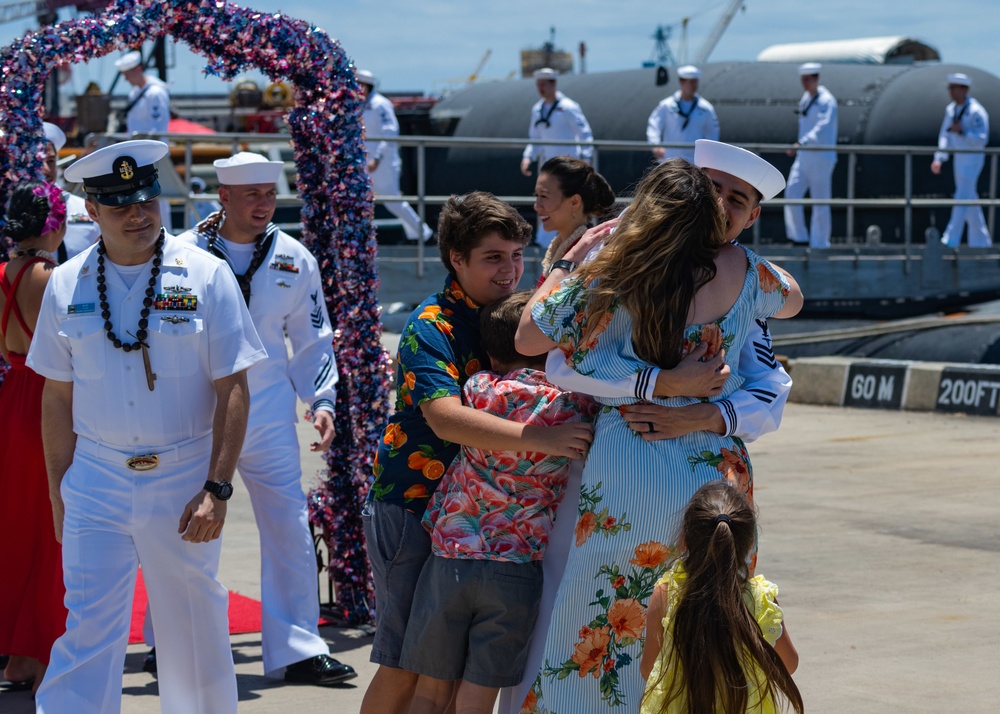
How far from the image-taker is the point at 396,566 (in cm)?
384

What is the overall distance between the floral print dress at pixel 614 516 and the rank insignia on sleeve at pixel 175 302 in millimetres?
1270

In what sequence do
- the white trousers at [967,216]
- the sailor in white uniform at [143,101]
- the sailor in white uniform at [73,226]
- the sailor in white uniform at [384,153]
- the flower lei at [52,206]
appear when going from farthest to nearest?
the white trousers at [967,216] < the sailor in white uniform at [384,153] < the sailor in white uniform at [143,101] < the sailor in white uniform at [73,226] < the flower lei at [52,206]

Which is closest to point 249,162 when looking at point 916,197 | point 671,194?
point 671,194

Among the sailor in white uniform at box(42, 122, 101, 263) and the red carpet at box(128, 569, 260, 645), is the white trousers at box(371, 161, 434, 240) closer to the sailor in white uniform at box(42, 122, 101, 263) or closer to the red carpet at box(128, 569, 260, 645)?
the sailor in white uniform at box(42, 122, 101, 263)

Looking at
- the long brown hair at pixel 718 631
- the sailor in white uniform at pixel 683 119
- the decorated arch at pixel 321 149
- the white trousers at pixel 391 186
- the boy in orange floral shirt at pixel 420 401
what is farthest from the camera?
the sailor in white uniform at pixel 683 119

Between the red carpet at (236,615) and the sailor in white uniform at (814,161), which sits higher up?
the sailor in white uniform at (814,161)

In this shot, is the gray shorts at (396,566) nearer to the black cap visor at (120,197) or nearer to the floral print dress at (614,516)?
the floral print dress at (614,516)

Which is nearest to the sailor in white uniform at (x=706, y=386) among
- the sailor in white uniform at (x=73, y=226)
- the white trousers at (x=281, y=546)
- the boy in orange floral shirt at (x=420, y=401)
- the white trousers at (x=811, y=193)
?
the boy in orange floral shirt at (x=420, y=401)

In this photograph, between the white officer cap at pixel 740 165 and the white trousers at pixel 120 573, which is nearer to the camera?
the white officer cap at pixel 740 165

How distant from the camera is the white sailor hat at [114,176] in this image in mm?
4113

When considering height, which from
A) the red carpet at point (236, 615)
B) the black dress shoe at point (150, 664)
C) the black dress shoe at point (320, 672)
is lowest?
the red carpet at point (236, 615)

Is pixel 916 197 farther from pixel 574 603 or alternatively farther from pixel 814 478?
pixel 574 603

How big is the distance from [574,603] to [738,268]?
3.13 ft

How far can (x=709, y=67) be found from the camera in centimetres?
2138
